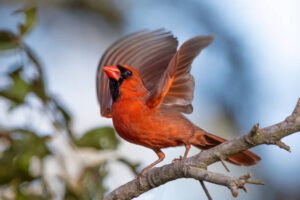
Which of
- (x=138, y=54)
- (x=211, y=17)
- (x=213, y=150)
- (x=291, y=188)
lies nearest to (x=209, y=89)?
(x=211, y=17)

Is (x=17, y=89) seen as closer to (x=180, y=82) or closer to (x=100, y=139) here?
(x=100, y=139)

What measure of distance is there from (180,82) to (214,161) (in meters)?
0.70

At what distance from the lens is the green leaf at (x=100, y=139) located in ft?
11.8

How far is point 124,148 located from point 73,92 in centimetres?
105

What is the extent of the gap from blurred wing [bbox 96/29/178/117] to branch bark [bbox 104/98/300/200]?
30.9 inches

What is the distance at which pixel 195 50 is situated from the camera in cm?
302

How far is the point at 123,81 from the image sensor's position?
3391 millimetres

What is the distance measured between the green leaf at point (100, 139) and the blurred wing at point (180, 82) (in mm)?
452

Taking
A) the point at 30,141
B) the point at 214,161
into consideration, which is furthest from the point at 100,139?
the point at 214,161

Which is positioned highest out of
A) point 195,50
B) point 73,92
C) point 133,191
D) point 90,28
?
point 195,50

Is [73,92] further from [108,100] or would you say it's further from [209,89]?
[108,100]

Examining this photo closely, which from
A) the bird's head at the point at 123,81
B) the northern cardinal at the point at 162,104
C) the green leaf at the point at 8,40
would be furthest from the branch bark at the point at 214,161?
the green leaf at the point at 8,40

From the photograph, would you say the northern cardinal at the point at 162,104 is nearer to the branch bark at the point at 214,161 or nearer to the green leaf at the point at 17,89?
the branch bark at the point at 214,161

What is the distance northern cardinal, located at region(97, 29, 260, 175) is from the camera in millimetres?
3066
